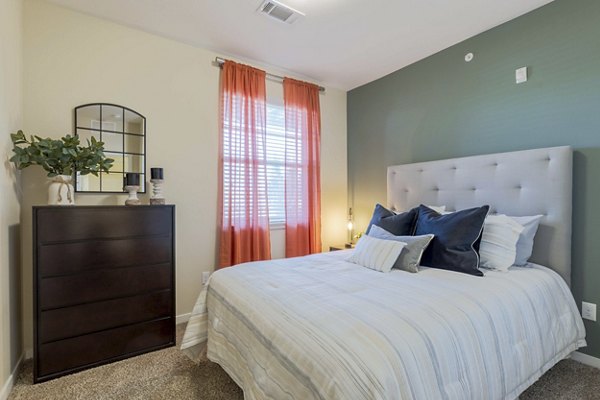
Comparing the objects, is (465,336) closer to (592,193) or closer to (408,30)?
(592,193)

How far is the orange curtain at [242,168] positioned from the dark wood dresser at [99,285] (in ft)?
2.37

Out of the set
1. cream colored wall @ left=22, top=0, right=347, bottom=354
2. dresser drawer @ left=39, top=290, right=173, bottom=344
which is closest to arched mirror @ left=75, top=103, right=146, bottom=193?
cream colored wall @ left=22, top=0, right=347, bottom=354

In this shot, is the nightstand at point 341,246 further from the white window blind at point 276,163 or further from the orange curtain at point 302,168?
the white window blind at point 276,163

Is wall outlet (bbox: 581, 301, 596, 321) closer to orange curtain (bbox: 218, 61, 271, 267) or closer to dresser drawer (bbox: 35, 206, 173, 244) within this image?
orange curtain (bbox: 218, 61, 271, 267)

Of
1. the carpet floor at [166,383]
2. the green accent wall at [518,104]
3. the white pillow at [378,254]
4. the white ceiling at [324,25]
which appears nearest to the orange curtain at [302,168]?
the white ceiling at [324,25]

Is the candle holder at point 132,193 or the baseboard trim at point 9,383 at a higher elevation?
the candle holder at point 132,193

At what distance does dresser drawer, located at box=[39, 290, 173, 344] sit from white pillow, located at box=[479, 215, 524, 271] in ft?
7.84

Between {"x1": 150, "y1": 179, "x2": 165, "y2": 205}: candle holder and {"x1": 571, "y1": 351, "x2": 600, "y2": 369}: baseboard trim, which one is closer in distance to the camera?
{"x1": 571, "y1": 351, "x2": 600, "y2": 369}: baseboard trim

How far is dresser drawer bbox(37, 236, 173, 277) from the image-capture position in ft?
6.31

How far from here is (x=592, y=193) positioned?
6.78 feet

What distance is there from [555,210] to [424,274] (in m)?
1.12

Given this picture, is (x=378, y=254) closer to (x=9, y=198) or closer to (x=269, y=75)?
(x=269, y=75)

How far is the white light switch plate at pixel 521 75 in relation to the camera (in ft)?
7.79

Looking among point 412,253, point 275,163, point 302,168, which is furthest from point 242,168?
point 412,253
